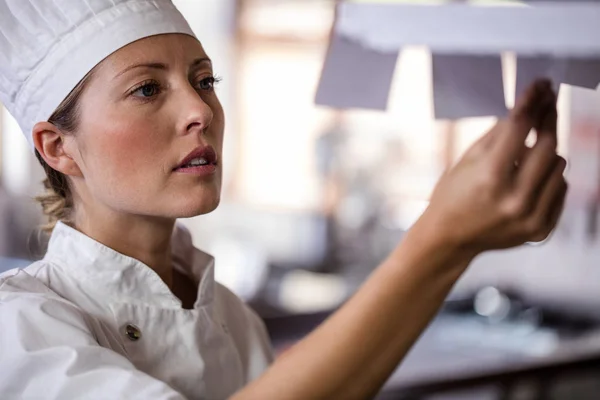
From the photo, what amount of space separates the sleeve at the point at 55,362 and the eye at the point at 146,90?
276mm

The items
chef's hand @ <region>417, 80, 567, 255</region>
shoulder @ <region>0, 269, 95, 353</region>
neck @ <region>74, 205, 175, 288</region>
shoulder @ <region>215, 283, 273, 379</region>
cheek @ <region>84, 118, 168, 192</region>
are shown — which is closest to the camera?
chef's hand @ <region>417, 80, 567, 255</region>

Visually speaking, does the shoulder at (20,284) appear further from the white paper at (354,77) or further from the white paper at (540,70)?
the white paper at (540,70)

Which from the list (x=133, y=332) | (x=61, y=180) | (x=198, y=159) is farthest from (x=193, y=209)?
(x=61, y=180)

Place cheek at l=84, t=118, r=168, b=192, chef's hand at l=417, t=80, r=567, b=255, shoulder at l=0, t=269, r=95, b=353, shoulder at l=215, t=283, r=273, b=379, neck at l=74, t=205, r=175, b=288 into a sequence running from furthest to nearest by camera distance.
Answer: shoulder at l=215, t=283, r=273, b=379 < neck at l=74, t=205, r=175, b=288 < cheek at l=84, t=118, r=168, b=192 < shoulder at l=0, t=269, r=95, b=353 < chef's hand at l=417, t=80, r=567, b=255

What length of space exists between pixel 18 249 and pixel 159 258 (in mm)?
4572

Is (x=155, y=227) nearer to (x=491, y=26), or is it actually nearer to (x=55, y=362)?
(x=55, y=362)

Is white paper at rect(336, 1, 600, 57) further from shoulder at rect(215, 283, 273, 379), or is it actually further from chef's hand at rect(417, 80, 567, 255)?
shoulder at rect(215, 283, 273, 379)

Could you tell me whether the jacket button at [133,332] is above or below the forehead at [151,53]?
below

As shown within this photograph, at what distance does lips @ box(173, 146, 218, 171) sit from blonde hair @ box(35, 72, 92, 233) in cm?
15

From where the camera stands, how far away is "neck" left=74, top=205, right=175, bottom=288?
1114 millimetres

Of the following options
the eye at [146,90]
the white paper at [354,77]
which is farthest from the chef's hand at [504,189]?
the eye at [146,90]

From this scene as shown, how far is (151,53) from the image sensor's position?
1.03 meters

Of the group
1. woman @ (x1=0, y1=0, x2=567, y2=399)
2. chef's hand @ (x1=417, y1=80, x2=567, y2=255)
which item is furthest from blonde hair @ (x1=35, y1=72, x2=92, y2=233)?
chef's hand @ (x1=417, y1=80, x2=567, y2=255)

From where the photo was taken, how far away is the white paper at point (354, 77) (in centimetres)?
108
